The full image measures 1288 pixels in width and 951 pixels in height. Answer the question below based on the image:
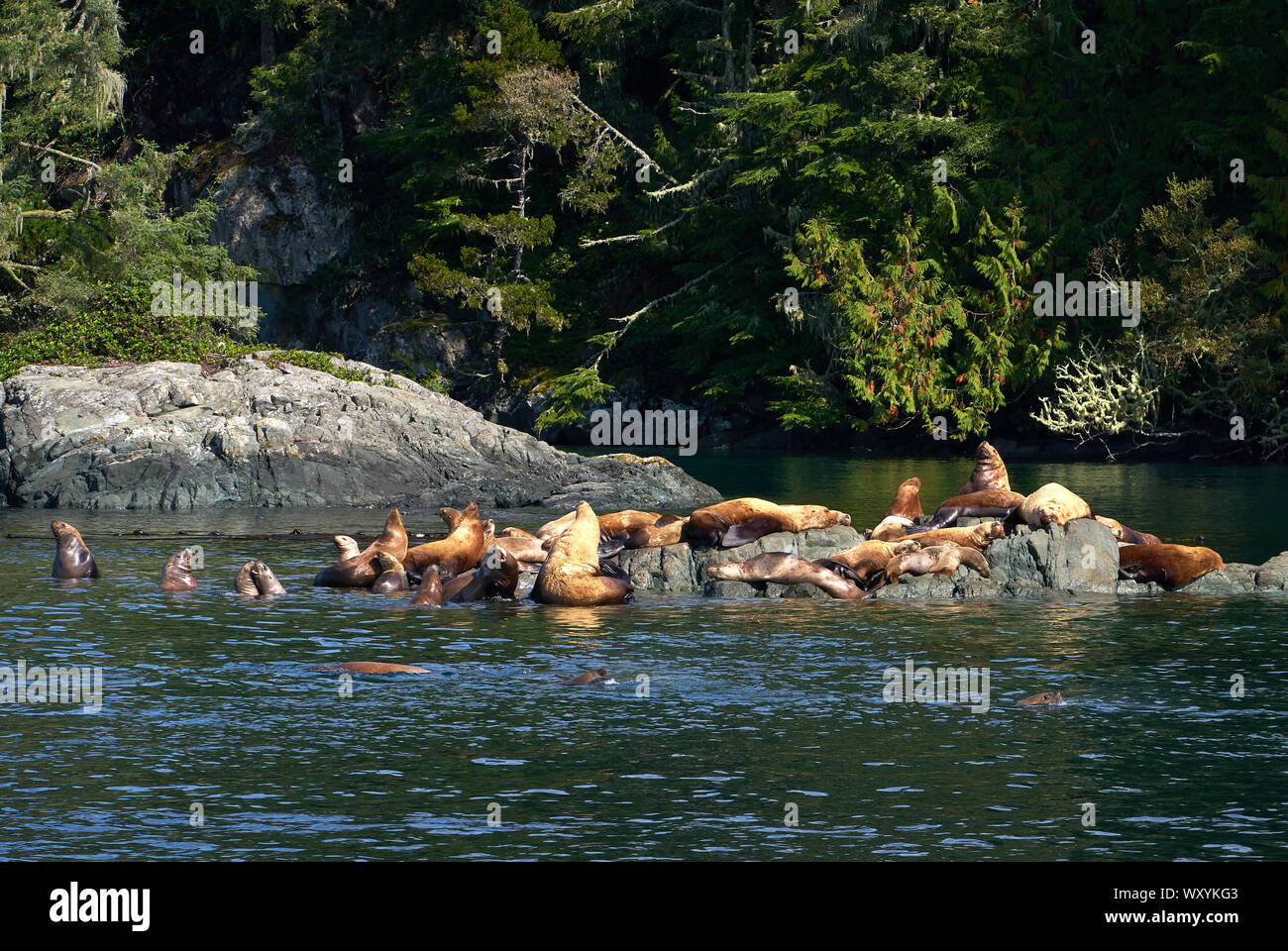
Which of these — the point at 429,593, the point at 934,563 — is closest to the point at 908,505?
the point at 934,563

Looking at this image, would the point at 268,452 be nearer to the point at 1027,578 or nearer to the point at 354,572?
the point at 354,572

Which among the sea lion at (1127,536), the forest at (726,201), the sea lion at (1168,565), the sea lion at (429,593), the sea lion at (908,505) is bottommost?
the sea lion at (429,593)

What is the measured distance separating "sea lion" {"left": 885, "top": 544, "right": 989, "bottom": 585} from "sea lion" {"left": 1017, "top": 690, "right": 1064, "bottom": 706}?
22.8ft

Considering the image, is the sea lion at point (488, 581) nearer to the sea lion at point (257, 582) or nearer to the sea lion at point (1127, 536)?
the sea lion at point (257, 582)

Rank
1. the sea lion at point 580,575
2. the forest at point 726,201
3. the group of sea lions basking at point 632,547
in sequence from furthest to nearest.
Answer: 1. the forest at point 726,201
2. the group of sea lions basking at point 632,547
3. the sea lion at point 580,575

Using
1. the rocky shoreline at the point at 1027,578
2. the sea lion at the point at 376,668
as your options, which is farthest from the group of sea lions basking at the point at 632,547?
the sea lion at the point at 376,668

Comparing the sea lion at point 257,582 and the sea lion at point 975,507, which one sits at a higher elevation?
the sea lion at point 975,507

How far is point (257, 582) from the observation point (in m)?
22.4

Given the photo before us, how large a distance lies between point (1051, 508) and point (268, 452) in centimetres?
1974

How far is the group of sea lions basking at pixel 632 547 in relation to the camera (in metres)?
21.8

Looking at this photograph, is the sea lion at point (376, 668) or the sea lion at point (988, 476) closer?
the sea lion at point (376, 668)

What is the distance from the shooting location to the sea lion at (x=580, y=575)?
21.4 metres

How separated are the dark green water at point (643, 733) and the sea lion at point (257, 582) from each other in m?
0.21

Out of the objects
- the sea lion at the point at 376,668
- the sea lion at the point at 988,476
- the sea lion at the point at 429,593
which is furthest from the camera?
the sea lion at the point at 988,476
